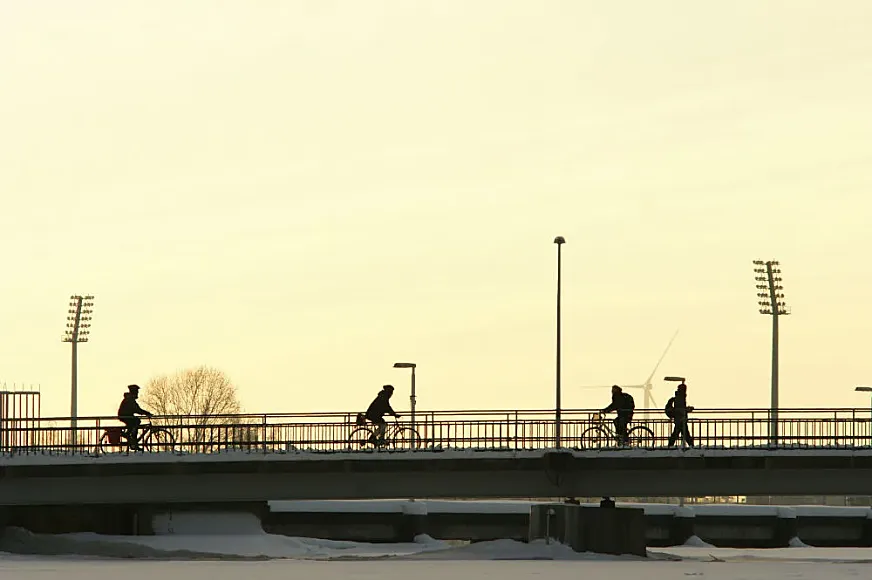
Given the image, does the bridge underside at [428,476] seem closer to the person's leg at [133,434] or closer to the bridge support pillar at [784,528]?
the person's leg at [133,434]

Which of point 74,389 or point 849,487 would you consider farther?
point 74,389

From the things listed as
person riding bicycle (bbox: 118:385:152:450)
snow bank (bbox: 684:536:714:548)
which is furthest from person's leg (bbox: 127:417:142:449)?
snow bank (bbox: 684:536:714:548)

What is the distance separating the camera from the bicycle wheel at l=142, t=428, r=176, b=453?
4866 cm

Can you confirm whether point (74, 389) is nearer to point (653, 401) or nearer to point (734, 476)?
point (734, 476)

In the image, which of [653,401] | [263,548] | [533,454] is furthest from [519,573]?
[653,401]

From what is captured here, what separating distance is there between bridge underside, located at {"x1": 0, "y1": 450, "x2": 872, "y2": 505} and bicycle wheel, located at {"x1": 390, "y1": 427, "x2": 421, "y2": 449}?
1.89 feet

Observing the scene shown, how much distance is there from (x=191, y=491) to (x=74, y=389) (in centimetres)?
4483

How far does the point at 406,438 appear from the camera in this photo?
49.9m

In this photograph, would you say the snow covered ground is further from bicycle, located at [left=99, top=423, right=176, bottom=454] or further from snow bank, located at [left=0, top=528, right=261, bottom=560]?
bicycle, located at [left=99, top=423, right=176, bottom=454]

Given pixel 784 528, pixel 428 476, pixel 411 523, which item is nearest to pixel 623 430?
pixel 428 476

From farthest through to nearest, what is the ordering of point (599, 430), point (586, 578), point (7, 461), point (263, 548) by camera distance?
point (263, 548) < point (599, 430) < point (7, 461) < point (586, 578)

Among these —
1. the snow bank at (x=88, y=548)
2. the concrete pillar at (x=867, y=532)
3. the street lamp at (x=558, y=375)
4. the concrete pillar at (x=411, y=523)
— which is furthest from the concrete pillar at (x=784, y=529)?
the snow bank at (x=88, y=548)

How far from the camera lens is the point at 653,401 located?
141250 millimetres

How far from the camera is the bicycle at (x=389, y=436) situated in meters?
49.5
